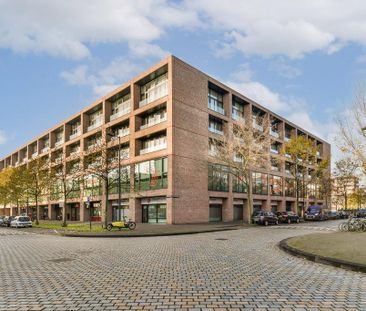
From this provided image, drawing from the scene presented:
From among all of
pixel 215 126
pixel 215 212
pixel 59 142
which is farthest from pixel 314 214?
pixel 59 142

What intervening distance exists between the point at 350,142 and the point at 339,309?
21764mm

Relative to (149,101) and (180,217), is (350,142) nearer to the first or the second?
(180,217)

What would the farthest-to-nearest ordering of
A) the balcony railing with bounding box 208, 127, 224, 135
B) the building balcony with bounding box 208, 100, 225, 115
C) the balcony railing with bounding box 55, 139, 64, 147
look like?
the balcony railing with bounding box 55, 139, 64, 147 → the building balcony with bounding box 208, 100, 225, 115 → the balcony railing with bounding box 208, 127, 224, 135

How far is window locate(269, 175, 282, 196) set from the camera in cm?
5828

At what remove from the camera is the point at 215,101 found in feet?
153

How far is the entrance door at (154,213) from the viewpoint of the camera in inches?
1554

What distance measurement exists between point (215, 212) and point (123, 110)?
18.3 metres

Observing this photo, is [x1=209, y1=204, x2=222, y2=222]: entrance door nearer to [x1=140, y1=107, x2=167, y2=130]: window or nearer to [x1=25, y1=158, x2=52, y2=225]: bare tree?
[x1=140, y1=107, x2=167, y2=130]: window

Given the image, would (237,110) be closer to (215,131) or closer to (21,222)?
(215,131)

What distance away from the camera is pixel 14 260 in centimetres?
Answer: 1245

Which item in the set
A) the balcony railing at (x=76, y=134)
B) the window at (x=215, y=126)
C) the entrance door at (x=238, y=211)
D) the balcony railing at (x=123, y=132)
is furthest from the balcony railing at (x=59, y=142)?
the entrance door at (x=238, y=211)

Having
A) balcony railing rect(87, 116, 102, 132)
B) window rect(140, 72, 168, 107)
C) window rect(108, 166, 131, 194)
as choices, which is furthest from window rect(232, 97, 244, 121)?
balcony railing rect(87, 116, 102, 132)

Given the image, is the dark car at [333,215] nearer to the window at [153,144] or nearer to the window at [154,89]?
the window at [153,144]

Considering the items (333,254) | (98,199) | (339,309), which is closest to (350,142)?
(333,254)
